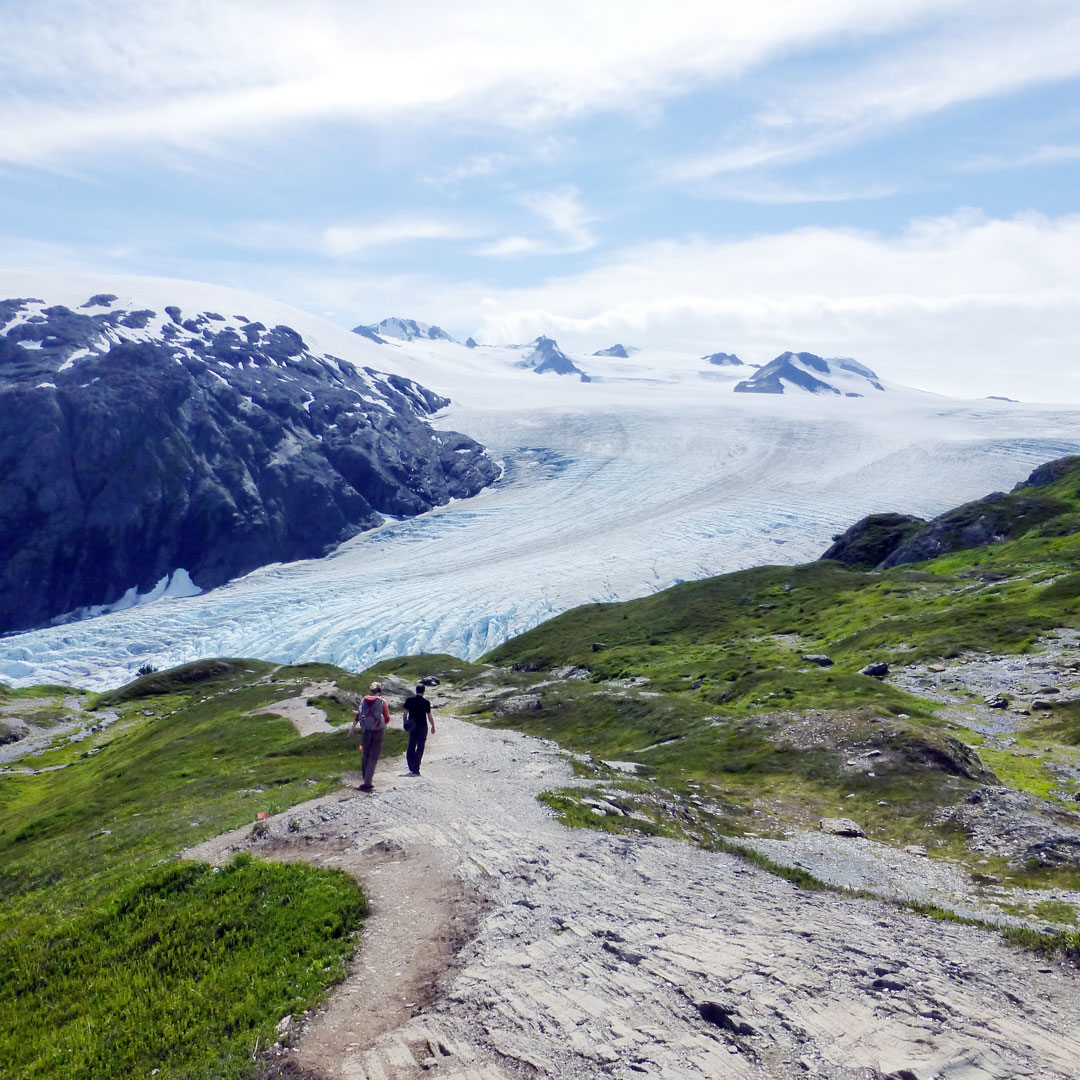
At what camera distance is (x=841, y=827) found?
90.9 feet

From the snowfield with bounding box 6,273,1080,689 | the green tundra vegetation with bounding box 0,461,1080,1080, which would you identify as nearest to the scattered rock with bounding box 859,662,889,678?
the green tundra vegetation with bounding box 0,461,1080,1080

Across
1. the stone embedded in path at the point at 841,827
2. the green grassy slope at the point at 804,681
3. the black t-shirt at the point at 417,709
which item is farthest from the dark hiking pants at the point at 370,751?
the stone embedded in path at the point at 841,827

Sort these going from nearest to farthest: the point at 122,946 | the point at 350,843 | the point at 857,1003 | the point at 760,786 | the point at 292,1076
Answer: the point at 292,1076 → the point at 857,1003 → the point at 122,946 → the point at 350,843 → the point at 760,786

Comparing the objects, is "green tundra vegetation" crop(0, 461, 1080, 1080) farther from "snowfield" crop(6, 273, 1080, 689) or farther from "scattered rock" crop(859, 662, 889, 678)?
"snowfield" crop(6, 273, 1080, 689)

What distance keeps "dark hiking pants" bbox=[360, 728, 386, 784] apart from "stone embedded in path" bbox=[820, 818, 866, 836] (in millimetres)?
15669

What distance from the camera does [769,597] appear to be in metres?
104

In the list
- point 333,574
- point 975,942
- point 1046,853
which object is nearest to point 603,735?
point 1046,853

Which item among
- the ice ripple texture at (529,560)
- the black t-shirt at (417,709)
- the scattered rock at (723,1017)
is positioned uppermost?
the scattered rock at (723,1017)

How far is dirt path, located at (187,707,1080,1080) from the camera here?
10.6 meters

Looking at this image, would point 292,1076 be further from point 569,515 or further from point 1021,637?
point 569,515

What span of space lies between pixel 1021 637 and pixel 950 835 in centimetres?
4211

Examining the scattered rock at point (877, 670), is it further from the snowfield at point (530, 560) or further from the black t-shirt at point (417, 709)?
the snowfield at point (530, 560)

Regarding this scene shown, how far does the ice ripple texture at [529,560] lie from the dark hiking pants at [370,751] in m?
104

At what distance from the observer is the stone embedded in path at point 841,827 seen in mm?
27188
